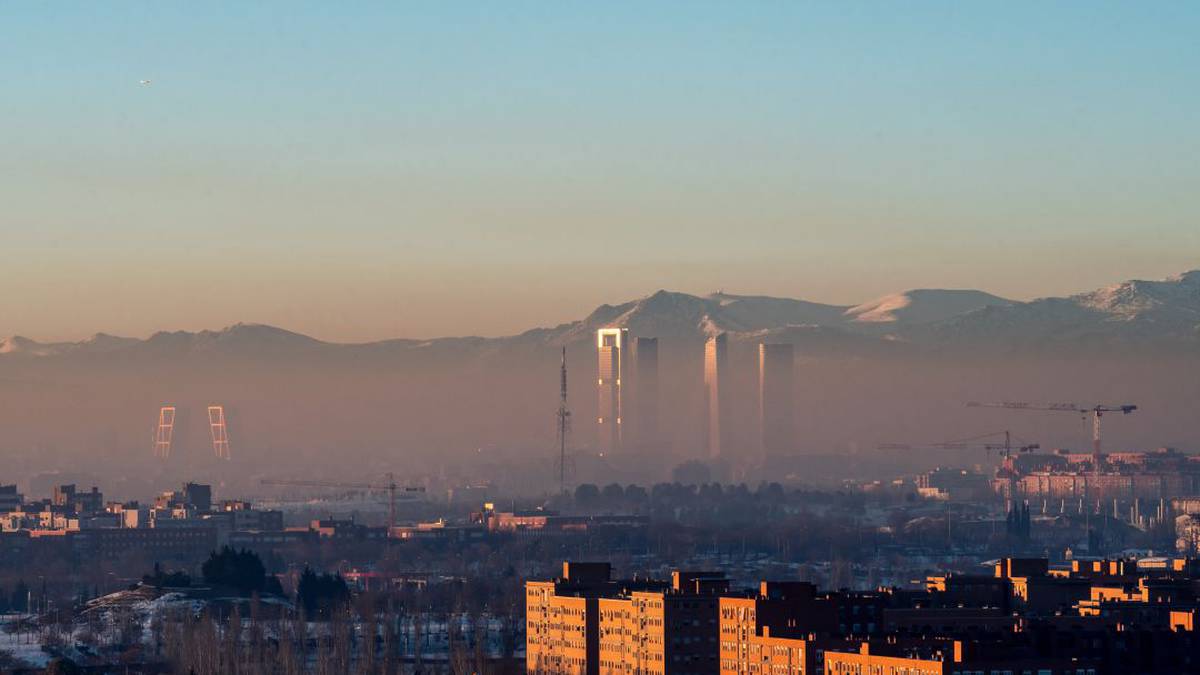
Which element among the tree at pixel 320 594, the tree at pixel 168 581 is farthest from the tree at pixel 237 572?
the tree at pixel 320 594

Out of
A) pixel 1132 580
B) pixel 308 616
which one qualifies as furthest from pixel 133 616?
pixel 1132 580

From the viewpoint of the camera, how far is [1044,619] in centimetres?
11000

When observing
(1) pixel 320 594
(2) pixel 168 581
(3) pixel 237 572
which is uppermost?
(3) pixel 237 572

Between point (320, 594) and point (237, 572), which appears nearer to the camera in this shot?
point (320, 594)

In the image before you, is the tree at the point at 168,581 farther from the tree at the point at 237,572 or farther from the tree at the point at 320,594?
the tree at the point at 320,594

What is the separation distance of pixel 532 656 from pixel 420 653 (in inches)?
637

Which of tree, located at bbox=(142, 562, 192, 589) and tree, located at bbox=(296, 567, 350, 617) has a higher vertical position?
tree, located at bbox=(142, 562, 192, 589)

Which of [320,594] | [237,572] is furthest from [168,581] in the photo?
[320,594]

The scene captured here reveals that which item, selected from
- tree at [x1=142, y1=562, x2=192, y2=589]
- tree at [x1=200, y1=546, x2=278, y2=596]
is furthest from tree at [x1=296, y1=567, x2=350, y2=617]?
tree at [x1=142, y1=562, x2=192, y2=589]

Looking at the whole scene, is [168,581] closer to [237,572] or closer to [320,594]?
[237,572]

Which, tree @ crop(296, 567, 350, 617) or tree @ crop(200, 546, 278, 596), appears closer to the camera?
tree @ crop(296, 567, 350, 617)

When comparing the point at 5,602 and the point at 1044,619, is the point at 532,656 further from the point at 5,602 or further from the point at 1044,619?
the point at 5,602

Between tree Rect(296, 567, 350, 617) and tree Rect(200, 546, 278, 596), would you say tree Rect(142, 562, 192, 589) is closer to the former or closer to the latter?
tree Rect(200, 546, 278, 596)

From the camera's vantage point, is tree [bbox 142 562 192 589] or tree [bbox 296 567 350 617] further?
tree [bbox 142 562 192 589]
